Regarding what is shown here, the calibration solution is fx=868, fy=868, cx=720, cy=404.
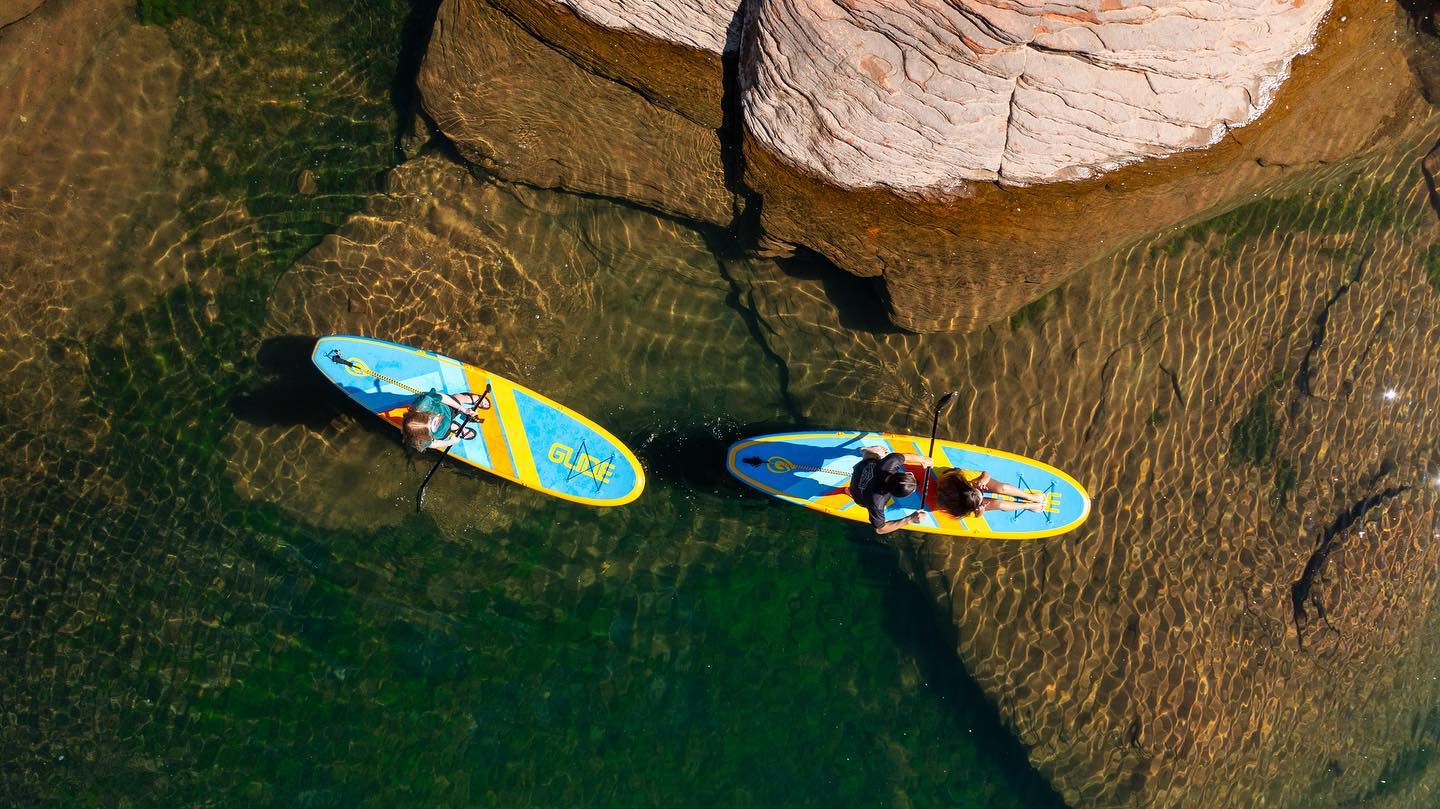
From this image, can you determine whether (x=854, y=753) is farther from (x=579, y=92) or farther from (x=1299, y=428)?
(x=579, y=92)

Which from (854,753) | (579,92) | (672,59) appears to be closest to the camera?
(672,59)

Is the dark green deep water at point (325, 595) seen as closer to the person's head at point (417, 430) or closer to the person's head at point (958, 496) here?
the person's head at point (958, 496)

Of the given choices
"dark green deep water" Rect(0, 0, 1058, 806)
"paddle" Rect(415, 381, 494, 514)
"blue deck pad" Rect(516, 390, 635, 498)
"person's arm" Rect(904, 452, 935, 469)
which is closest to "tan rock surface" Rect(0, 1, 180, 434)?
"dark green deep water" Rect(0, 0, 1058, 806)

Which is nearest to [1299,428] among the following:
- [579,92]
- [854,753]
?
[854,753]

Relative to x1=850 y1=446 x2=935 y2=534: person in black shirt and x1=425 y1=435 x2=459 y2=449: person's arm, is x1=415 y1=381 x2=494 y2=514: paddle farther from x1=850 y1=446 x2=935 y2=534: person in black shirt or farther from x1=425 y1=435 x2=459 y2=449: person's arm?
x1=850 y1=446 x2=935 y2=534: person in black shirt

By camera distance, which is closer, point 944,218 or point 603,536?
point 944,218

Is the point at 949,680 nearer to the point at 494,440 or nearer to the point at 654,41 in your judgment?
the point at 494,440

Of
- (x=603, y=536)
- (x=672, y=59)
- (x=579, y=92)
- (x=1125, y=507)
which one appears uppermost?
(x=672, y=59)
